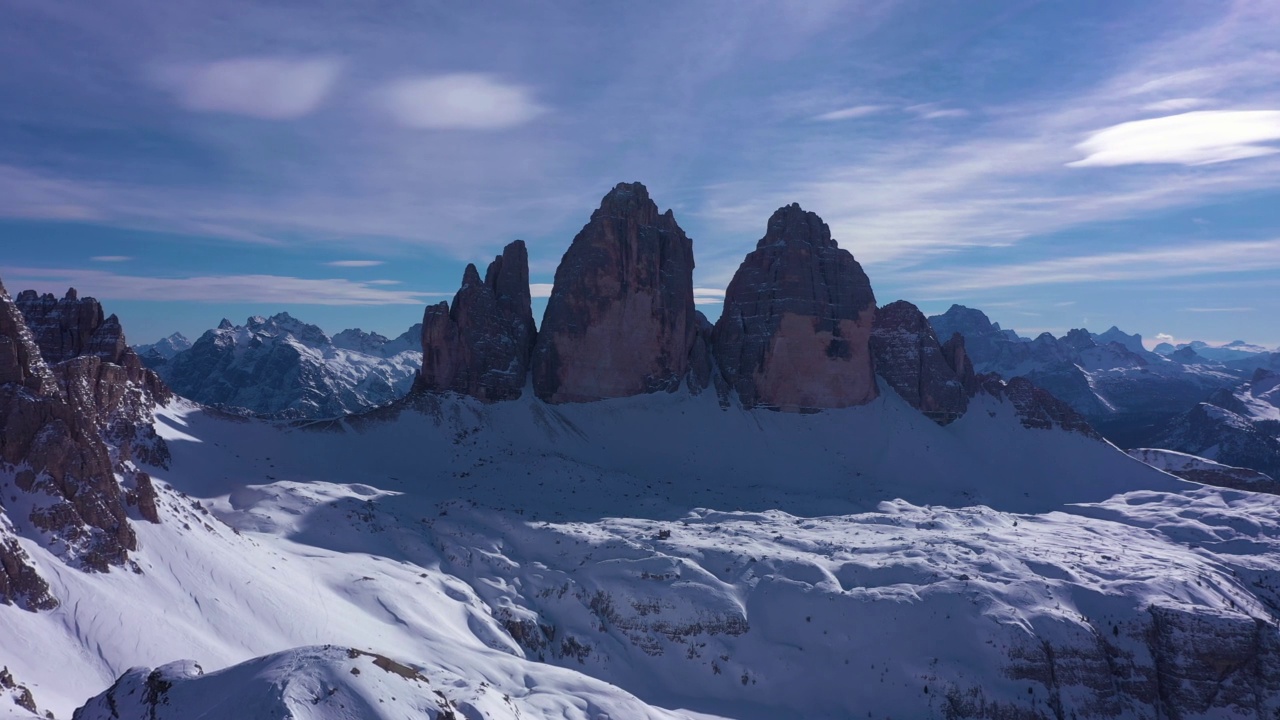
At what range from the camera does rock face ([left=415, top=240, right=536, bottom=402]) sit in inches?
3273

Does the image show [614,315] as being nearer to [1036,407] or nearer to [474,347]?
[474,347]

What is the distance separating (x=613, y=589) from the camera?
49.2 meters

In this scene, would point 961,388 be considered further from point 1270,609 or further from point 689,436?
point 1270,609

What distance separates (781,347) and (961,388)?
25.2 meters

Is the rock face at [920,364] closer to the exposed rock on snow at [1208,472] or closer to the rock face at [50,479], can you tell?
the exposed rock on snow at [1208,472]

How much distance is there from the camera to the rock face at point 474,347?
83125 millimetres

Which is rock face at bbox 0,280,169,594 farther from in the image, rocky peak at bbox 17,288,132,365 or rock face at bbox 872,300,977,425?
rock face at bbox 872,300,977,425

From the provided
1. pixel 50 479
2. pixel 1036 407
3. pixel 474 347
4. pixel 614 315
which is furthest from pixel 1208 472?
pixel 50 479

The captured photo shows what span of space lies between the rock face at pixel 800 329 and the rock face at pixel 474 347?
27.5 metres

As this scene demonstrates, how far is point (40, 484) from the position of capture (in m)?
31.8

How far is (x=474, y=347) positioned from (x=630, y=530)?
34042 millimetres

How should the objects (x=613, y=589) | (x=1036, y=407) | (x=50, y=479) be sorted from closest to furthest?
(x=50, y=479) → (x=613, y=589) → (x=1036, y=407)

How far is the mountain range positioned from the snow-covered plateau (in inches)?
8.5

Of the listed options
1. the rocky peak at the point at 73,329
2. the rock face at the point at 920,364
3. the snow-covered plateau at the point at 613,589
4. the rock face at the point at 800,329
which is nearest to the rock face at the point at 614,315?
the snow-covered plateau at the point at 613,589
